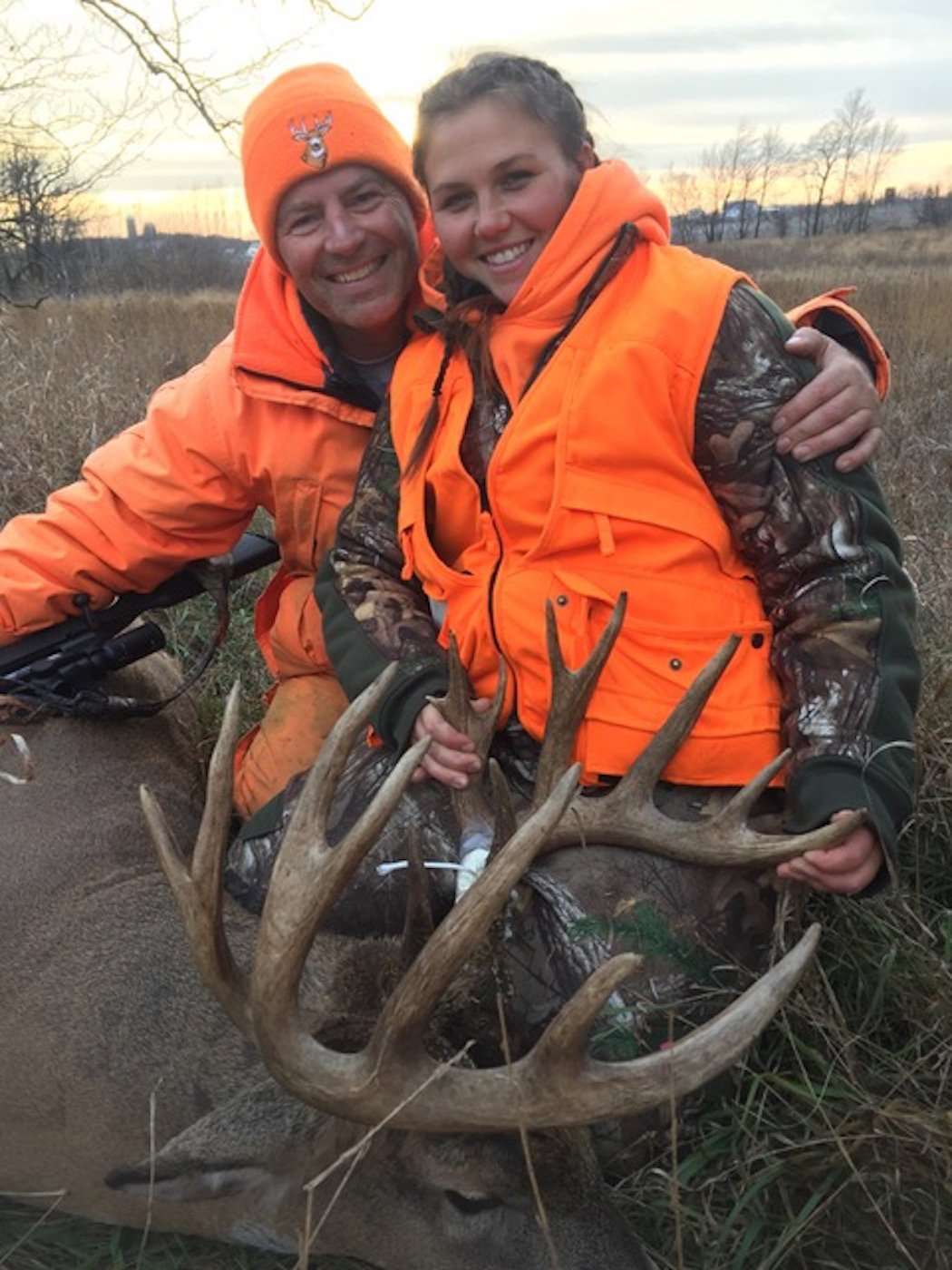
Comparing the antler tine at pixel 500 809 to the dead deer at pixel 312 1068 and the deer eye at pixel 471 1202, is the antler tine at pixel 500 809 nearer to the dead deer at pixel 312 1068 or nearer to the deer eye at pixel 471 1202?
the dead deer at pixel 312 1068

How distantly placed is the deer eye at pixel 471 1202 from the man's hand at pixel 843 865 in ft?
2.61

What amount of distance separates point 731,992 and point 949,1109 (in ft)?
1.40

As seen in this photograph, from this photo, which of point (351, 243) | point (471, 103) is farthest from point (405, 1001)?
point (351, 243)

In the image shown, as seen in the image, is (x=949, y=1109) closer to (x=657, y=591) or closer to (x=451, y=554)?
(x=657, y=591)

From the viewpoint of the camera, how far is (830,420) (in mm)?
2502

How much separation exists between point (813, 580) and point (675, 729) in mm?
429

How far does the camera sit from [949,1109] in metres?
2.26

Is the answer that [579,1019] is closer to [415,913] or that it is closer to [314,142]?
[415,913]

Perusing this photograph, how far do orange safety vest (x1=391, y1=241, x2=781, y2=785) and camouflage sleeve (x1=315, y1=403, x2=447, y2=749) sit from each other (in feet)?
0.81

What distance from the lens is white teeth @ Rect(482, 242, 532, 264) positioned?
266cm

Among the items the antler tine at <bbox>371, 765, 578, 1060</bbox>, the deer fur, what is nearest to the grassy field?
the deer fur

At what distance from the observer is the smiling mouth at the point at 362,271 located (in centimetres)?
313

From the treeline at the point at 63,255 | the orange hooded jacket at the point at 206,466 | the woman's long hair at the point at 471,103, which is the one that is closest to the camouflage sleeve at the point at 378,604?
the woman's long hair at the point at 471,103

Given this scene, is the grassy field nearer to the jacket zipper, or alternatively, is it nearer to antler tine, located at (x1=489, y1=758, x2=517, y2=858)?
antler tine, located at (x1=489, y1=758, x2=517, y2=858)
